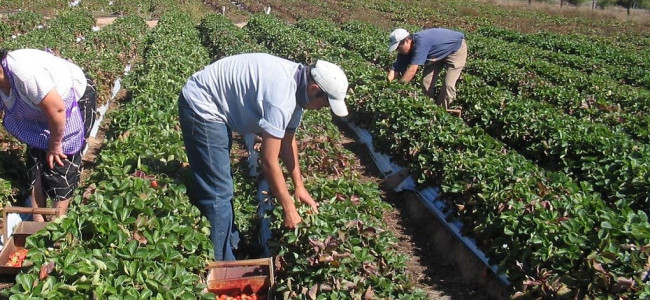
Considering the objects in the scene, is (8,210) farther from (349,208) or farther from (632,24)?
(632,24)

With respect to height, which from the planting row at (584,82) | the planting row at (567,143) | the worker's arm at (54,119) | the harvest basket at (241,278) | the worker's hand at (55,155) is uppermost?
the worker's arm at (54,119)

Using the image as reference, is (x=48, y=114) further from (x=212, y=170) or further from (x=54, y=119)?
(x=212, y=170)

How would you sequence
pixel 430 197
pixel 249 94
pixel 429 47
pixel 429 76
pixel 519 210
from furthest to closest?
pixel 429 76 → pixel 429 47 → pixel 430 197 → pixel 519 210 → pixel 249 94

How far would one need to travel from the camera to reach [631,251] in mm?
4035

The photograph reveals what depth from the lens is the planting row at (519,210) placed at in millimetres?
4082

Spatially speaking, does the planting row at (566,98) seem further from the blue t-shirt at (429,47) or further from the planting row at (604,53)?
the planting row at (604,53)

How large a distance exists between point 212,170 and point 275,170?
748 millimetres

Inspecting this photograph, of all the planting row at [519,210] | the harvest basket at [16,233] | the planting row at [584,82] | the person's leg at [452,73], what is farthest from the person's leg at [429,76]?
the harvest basket at [16,233]

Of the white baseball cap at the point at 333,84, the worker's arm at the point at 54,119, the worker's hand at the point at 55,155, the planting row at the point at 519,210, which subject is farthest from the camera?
the worker's hand at the point at 55,155

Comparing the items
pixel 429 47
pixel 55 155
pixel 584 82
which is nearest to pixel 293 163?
pixel 55 155

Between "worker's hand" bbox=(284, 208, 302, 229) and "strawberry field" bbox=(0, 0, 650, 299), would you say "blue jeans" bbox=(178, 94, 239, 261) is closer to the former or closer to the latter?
"strawberry field" bbox=(0, 0, 650, 299)

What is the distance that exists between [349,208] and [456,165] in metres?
1.88

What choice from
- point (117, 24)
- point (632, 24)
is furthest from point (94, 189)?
point (632, 24)

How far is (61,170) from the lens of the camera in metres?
4.84
